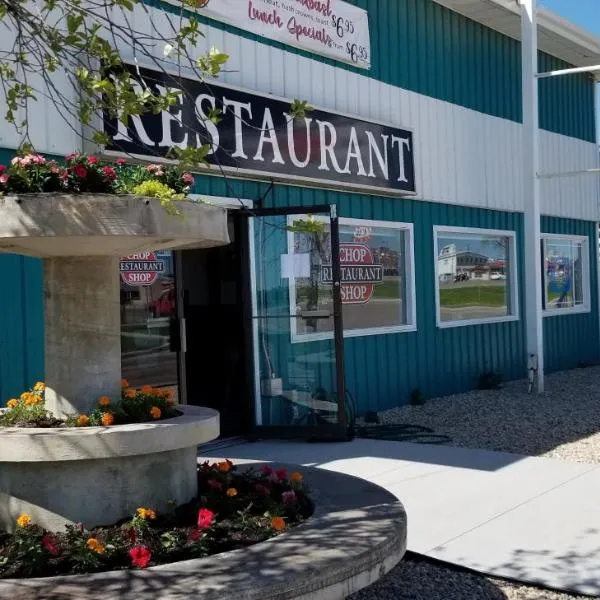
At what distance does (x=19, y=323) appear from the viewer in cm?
686

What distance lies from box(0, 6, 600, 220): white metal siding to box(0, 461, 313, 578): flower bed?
3.75m

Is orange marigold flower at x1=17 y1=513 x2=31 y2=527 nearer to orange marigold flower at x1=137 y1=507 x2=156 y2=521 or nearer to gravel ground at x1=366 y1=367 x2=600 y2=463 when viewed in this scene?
orange marigold flower at x1=137 y1=507 x2=156 y2=521

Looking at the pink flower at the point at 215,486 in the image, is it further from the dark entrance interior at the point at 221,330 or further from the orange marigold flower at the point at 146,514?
the dark entrance interior at the point at 221,330

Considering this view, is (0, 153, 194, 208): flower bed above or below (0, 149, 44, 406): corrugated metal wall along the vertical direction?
above

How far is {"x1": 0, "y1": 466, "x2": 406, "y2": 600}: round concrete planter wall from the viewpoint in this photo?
10.9 feet

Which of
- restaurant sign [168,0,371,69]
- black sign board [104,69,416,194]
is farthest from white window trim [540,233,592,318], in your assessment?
restaurant sign [168,0,371,69]

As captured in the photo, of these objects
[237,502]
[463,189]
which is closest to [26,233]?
[237,502]

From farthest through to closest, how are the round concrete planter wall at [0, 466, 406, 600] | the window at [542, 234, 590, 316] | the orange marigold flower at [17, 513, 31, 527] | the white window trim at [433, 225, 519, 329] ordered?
the window at [542, 234, 590, 316], the white window trim at [433, 225, 519, 329], the orange marigold flower at [17, 513, 31, 527], the round concrete planter wall at [0, 466, 406, 600]

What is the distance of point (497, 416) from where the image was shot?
10.2 m

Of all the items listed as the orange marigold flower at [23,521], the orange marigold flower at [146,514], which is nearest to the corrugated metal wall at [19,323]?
the orange marigold flower at [23,521]

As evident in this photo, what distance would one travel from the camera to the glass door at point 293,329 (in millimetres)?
8609

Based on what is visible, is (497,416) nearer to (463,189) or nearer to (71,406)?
A: (463,189)

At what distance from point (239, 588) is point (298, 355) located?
219 inches

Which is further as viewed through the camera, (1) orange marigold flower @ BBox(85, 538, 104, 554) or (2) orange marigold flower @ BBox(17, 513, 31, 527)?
(2) orange marigold flower @ BBox(17, 513, 31, 527)
